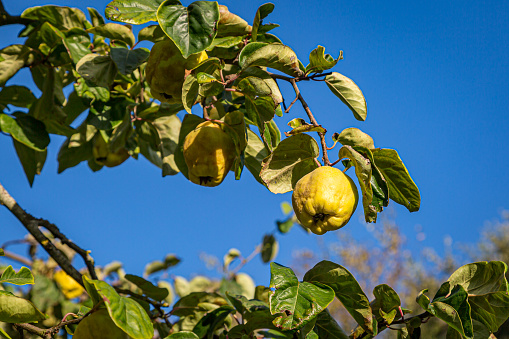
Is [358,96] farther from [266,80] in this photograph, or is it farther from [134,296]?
[134,296]

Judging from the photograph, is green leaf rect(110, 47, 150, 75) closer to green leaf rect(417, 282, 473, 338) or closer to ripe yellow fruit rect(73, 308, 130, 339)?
ripe yellow fruit rect(73, 308, 130, 339)

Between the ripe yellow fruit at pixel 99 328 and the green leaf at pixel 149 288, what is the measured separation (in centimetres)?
73

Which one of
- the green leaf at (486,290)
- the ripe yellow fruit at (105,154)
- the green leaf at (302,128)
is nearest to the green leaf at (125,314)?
the green leaf at (302,128)

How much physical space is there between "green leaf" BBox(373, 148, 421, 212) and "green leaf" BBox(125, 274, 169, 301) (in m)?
1.08

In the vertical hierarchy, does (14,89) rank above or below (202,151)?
above

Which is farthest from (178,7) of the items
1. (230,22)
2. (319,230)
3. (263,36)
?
(319,230)

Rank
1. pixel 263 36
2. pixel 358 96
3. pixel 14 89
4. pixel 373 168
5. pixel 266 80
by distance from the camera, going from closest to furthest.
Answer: pixel 373 168, pixel 266 80, pixel 358 96, pixel 263 36, pixel 14 89

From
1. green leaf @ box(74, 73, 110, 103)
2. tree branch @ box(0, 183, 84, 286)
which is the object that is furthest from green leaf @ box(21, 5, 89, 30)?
tree branch @ box(0, 183, 84, 286)

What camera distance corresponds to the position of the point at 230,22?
1.46 metres

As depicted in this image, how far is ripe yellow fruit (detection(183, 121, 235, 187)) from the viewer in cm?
147

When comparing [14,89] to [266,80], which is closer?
[266,80]

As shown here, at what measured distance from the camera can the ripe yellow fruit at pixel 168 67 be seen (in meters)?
1.44

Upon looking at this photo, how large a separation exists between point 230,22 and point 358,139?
20.0 inches

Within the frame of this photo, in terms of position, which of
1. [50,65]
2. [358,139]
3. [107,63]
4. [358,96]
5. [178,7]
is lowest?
[358,139]
